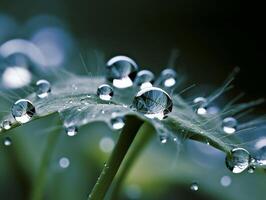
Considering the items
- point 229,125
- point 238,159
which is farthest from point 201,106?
point 238,159

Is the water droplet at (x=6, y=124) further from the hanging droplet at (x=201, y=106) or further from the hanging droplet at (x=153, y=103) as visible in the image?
the hanging droplet at (x=201, y=106)

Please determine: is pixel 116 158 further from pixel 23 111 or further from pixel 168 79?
pixel 168 79

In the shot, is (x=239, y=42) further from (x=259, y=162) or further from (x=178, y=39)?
(x=259, y=162)

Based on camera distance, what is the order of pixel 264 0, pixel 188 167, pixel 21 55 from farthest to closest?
pixel 264 0 → pixel 21 55 → pixel 188 167

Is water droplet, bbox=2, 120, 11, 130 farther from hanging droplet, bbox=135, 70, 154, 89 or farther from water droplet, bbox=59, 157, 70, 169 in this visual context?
water droplet, bbox=59, 157, 70, 169

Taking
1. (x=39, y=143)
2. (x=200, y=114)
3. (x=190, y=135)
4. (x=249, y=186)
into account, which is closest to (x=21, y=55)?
(x=39, y=143)

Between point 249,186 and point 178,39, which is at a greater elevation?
point 178,39
